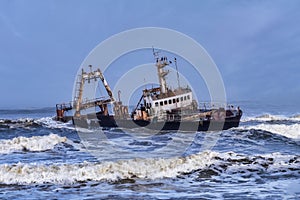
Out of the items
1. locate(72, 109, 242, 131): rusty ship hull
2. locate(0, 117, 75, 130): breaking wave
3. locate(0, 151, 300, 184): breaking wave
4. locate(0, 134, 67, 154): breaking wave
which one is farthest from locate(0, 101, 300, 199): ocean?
locate(0, 117, 75, 130): breaking wave

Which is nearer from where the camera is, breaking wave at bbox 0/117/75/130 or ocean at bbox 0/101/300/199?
ocean at bbox 0/101/300/199

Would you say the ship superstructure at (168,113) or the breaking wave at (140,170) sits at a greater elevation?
the ship superstructure at (168,113)

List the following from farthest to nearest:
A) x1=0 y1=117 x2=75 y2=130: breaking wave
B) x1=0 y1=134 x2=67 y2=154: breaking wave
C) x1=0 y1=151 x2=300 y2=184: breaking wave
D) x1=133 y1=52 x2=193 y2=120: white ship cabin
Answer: x1=0 y1=117 x2=75 y2=130: breaking wave < x1=133 y1=52 x2=193 y2=120: white ship cabin < x1=0 y1=134 x2=67 y2=154: breaking wave < x1=0 y1=151 x2=300 y2=184: breaking wave

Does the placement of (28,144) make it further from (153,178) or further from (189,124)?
(189,124)

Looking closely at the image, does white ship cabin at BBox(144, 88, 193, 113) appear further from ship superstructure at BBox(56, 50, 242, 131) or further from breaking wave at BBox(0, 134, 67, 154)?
breaking wave at BBox(0, 134, 67, 154)

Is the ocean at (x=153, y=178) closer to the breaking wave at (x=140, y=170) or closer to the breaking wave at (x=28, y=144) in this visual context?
the breaking wave at (x=140, y=170)

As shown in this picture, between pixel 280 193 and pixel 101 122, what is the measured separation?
33.2 m

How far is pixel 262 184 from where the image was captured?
11117 millimetres

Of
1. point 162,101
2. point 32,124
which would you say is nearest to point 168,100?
point 162,101

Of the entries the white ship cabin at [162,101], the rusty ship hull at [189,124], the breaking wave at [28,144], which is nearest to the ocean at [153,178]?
the breaking wave at [28,144]

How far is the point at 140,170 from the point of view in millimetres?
13281

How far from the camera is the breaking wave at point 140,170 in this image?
1252cm

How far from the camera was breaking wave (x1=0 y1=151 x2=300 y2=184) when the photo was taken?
41.1 feet

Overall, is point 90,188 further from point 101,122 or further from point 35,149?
point 101,122
